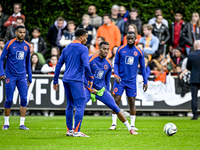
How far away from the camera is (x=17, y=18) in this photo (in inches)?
726

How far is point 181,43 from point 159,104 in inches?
135

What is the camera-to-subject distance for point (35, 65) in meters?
18.6

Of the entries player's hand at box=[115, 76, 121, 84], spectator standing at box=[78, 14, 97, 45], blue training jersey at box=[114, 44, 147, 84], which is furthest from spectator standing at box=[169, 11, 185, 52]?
player's hand at box=[115, 76, 121, 84]

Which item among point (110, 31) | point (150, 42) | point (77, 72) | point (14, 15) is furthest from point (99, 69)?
point (14, 15)

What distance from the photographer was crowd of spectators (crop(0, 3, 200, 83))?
727 inches

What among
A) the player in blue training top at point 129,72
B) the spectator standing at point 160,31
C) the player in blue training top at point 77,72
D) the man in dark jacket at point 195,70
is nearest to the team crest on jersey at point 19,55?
the player in blue training top at point 129,72

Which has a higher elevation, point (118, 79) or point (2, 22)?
point (2, 22)

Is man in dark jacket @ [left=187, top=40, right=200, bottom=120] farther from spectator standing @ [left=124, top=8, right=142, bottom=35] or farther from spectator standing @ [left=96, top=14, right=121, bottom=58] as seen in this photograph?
spectator standing @ [left=124, top=8, right=142, bottom=35]

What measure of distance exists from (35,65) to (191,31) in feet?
23.5

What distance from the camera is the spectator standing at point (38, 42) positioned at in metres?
19.6

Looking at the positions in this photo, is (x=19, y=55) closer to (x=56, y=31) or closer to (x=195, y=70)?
(x=195, y=70)

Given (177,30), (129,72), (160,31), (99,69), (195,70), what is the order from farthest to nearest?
1. (177,30)
2. (160,31)
3. (195,70)
4. (129,72)
5. (99,69)

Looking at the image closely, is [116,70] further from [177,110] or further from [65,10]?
[65,10]

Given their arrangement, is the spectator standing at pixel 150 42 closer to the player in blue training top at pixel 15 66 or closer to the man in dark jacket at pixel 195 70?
the man in dark jacket at pixel 195 70
